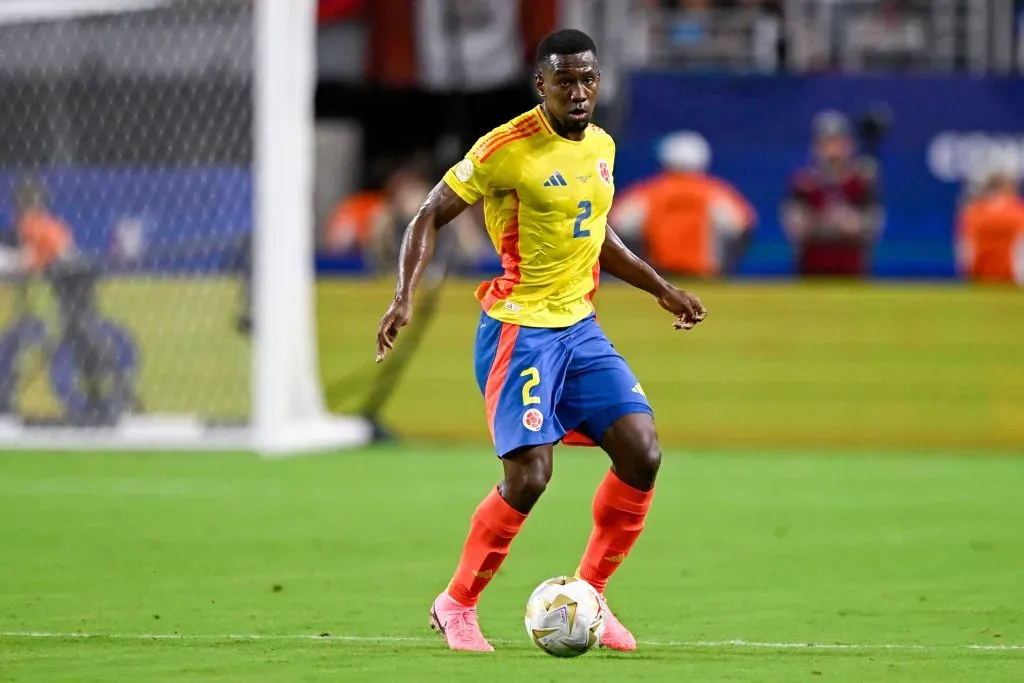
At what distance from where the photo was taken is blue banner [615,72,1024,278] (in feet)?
72.9

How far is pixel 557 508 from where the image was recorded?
11.1 m

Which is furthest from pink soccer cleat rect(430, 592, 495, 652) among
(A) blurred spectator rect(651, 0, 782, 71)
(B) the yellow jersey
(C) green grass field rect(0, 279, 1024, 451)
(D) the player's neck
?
(A) blurred spectator rect(651, 0, 782, 71)

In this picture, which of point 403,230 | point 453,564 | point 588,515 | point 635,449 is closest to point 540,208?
point 635,449

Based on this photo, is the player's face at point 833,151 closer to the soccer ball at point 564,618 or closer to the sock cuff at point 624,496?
the sock cuff at point 624,496

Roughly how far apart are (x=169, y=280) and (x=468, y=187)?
9.05 m

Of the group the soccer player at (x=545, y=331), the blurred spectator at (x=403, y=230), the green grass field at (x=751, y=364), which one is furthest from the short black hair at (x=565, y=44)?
the blurred spectator at (x=403, y=230)

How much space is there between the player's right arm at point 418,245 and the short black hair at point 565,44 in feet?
1.85

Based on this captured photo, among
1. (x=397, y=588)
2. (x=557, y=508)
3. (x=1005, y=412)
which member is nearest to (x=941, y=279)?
(x=1005, y=412)

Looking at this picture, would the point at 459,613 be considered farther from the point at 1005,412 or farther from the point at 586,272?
the point at 1005,412

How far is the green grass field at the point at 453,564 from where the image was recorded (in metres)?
5.98

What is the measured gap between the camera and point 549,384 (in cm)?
633

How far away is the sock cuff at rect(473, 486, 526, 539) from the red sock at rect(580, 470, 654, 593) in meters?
0.33

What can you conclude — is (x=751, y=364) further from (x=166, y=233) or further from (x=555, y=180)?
(x=555, y=180)

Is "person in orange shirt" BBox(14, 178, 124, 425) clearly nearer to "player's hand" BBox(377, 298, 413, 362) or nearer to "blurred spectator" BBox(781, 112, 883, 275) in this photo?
"blurred spectator" BBox(781, 112, 883, 275)
